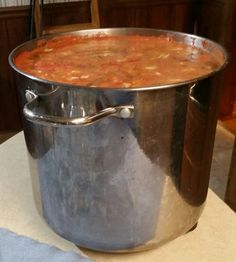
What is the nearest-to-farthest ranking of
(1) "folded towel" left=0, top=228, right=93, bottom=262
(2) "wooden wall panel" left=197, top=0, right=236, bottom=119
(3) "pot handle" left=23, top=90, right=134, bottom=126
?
(3) "pot handle" left=23, top=90, right=134, bottom=126 < (1) "folded towel" left=0, top=228, right=93, bottom=262 < (2) "wooden wall panel" left=197, top=0, right=236, bottom=119

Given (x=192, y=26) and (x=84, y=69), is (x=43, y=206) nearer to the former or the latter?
(x=84, y=69)

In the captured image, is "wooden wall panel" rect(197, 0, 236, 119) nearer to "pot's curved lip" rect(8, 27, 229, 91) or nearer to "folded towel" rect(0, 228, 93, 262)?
"pot's curved lip" rect(8, 27, 229, 91)

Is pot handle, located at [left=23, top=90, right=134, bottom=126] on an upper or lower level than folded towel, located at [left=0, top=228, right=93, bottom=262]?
upper

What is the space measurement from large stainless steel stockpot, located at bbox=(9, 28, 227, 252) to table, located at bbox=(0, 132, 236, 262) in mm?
39

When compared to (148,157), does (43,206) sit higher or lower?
lower

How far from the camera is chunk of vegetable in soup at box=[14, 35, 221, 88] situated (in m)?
0.66

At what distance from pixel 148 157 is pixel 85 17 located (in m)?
1.96

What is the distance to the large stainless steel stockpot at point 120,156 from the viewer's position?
20.9 inches

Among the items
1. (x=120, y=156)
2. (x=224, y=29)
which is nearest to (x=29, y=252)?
(x=120, y=156)

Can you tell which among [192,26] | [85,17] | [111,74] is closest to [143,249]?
[111,74]

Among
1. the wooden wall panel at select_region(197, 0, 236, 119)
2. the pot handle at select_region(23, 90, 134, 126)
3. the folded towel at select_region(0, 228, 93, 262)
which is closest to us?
the pot handle at select_region(23, 90, 134, 126)

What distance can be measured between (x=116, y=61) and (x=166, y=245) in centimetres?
37

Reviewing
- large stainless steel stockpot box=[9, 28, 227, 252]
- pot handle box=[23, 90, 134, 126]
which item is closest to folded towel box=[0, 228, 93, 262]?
large stainless steel stockpot box=[9, 28, 227, 252]

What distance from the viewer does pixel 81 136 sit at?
0.56 meters
